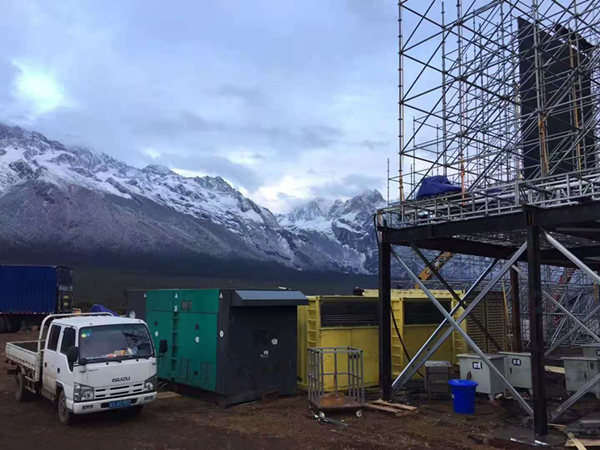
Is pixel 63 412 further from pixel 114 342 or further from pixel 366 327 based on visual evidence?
pixel 366 327

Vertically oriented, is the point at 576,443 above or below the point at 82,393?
below

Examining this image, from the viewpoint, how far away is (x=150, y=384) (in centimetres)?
1041

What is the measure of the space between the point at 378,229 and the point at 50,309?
23.3m

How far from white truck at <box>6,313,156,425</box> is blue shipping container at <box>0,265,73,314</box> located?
65.1 ft

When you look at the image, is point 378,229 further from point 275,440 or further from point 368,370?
point 275,440

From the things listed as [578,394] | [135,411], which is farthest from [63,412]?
[578,394]

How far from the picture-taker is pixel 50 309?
29.3 meters

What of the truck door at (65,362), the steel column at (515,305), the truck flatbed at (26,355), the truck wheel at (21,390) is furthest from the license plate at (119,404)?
the steel column at (515,305)

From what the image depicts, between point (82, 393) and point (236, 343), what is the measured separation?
346cm

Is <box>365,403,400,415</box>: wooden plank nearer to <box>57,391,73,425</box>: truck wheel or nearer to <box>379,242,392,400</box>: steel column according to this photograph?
<box>379,242,392,400</box>: steel column

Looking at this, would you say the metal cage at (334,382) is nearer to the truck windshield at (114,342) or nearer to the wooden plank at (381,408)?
the wooden plank at (381,408)

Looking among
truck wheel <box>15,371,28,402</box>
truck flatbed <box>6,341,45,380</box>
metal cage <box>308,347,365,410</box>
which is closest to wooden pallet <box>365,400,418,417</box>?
metal cage <box>308,347,365,410</box>

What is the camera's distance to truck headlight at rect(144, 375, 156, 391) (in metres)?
10.3

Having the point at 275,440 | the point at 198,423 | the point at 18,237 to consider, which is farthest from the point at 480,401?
the point at 18,237
